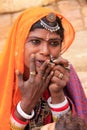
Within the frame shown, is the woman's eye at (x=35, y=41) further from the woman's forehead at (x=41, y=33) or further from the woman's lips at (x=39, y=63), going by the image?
the woman's lips at (x=39, y=63)

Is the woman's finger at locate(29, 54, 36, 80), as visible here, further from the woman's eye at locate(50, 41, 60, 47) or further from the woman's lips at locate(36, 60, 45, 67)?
the woman's eye at locate(50, 41, 60, 47)

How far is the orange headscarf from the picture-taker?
2371 mm

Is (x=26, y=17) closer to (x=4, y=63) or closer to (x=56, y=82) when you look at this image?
(x=4, y=63)

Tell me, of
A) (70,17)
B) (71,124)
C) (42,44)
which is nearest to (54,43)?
(42,44)

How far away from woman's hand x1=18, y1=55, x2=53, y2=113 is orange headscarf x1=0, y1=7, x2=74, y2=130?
7.7 inches

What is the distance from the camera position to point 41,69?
7.10 ft

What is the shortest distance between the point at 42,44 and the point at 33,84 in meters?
0.28

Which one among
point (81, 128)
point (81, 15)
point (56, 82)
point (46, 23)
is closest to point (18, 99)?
point (56, 82)

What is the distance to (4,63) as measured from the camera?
247cm

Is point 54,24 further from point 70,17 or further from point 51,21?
point 70,17

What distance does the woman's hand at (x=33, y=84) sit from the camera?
218cm

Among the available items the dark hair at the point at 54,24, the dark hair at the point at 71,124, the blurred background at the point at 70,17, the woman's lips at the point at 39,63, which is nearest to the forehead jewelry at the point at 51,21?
the dark hair at the point at 54,24

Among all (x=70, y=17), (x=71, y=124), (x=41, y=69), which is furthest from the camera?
(x=70, y=17)

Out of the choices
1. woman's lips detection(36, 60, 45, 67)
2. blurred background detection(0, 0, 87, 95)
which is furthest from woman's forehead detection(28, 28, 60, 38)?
blurred background detection(0, 0, 87, 95)
